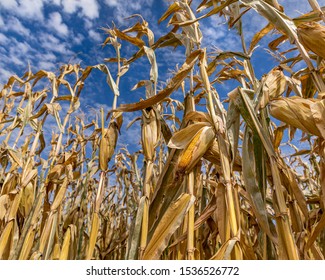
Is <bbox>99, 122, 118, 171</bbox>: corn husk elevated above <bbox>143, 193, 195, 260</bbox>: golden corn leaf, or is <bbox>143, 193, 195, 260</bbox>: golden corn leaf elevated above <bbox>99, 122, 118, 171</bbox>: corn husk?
<bbox>99, 122, 118, 171</bbox>: corn husk

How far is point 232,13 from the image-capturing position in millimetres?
1353

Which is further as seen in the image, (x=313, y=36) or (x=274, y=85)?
(x=274, y=85)

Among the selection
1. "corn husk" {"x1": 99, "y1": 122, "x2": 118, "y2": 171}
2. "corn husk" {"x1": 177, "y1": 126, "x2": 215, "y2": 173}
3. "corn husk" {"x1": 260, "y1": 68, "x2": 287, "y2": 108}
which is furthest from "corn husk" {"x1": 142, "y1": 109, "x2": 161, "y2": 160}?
"corn husk" {"x1": 260, "y1": 68, "x2": 287, "y2": 108}

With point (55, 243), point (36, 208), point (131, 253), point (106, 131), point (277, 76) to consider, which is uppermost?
point (106, 131)

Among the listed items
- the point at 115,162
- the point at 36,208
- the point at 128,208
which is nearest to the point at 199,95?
the point at 36,208

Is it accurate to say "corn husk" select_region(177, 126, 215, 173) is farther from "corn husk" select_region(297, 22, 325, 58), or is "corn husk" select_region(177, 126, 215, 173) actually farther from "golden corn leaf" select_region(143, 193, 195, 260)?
"corn husk" select_region(297, 22, 325, 58)

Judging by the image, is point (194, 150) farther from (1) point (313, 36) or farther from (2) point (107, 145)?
(2) point (107, 145)

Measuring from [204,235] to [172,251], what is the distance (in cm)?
53

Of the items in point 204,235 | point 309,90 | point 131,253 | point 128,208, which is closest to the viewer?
point 131,253

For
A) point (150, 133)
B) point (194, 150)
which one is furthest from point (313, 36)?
point (150, 133)

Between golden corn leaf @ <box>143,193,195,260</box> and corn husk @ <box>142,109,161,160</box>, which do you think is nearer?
golden corn leaf @ <box>143,193,195,260</box>

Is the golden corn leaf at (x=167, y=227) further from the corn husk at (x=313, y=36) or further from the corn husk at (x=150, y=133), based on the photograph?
the corn husk at (x=313, y=36)

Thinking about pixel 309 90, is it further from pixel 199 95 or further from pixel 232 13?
pixel 199 95

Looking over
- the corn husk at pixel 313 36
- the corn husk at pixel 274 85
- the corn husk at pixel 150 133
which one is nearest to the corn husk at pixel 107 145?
the corn husk at pixel 150 133
